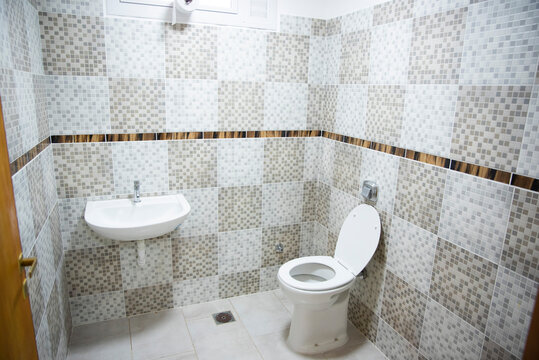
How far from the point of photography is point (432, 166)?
1869 mm

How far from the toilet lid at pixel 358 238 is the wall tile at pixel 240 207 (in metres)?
0.69

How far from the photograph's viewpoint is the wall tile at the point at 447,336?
1.70 metres

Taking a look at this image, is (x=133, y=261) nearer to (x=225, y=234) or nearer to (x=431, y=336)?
(x=225, y=234)

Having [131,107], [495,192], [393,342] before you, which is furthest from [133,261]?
[495,192]

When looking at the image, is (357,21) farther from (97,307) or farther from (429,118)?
(97,307)

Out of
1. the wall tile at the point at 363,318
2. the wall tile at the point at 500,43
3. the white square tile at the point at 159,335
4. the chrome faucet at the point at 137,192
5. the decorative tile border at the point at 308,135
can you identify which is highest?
the wall tile at the point at 500,43

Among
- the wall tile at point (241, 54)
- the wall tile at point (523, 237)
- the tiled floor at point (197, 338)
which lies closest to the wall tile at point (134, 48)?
the wall tile at point (241, 54)

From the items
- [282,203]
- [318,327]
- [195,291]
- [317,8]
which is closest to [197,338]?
[195,291]

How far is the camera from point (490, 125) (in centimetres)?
156

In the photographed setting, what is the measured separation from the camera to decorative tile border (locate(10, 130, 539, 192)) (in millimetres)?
1497

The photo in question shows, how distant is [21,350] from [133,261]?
134 centimetres

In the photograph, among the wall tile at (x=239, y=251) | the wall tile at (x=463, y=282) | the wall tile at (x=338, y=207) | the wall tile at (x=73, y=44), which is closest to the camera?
the wall tile at (x=463, y=282)

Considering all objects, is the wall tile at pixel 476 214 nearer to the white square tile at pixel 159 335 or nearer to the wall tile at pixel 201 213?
the wall tile at pixel 201 213

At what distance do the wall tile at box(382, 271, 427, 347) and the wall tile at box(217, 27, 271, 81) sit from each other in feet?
5.39
